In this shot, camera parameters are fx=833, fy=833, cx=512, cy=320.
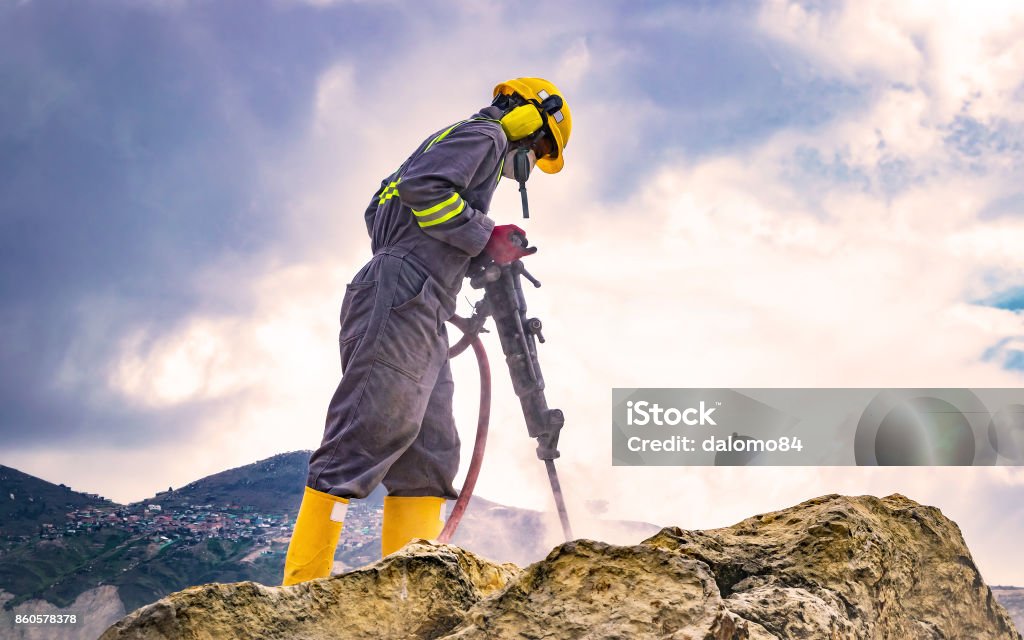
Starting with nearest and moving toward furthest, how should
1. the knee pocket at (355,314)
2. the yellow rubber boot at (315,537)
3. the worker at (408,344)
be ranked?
the yellow rubber boot at (315,537), the worker at (408,344), the knee pocket at (355,314)

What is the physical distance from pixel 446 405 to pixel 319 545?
34.0 inches

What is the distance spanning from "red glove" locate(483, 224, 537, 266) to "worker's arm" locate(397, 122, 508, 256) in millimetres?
116

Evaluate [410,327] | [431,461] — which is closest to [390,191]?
[410,327]

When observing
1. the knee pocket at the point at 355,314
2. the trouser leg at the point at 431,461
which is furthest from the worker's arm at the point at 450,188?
the trouser leg at the point at 431,461

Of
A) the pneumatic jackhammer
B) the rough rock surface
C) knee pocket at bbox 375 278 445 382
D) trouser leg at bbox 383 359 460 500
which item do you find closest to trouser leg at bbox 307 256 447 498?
knee pocket at bbox 375 278 445 382

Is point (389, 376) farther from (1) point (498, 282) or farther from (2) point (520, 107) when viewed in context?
(2) point (520, 107)

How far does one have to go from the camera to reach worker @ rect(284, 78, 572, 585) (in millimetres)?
3088

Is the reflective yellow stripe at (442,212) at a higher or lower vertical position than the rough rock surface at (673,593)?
higher

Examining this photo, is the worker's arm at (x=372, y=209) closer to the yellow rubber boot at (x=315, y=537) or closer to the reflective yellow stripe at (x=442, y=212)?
the reflective yellow stripe at (x=442, y=212)

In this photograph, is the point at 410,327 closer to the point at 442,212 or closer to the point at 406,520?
the point at 442,212

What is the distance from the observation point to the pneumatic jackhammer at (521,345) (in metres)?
3.82

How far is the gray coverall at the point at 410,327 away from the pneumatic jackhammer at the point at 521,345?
0.28 m

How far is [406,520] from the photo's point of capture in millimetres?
3477

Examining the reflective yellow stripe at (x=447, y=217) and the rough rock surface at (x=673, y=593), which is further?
the reflective yellow stripe at (x=447, y=217)
